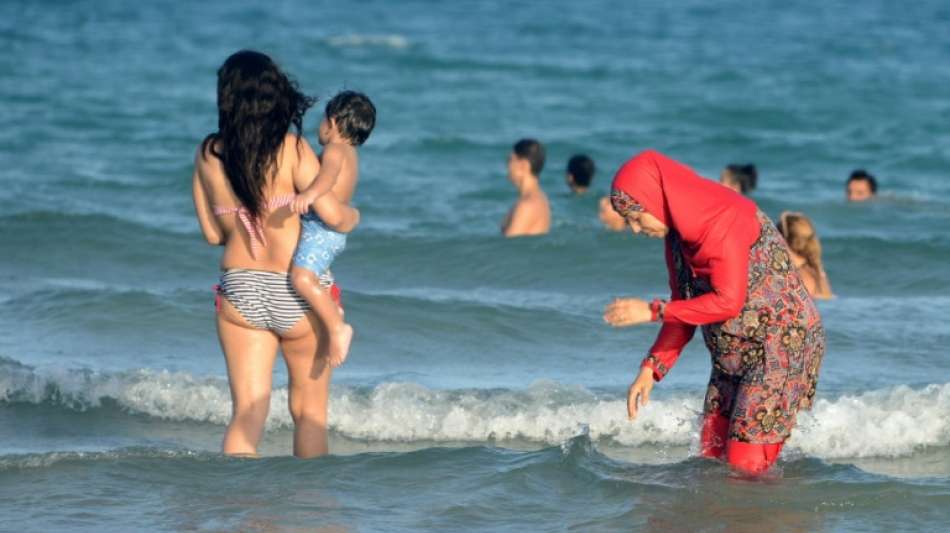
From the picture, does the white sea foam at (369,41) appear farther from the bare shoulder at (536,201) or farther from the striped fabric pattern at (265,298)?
the striped fabric pattern at (265,298)

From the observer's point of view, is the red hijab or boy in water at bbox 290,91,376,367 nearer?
the red hijab

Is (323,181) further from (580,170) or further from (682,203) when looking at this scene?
(580,170)

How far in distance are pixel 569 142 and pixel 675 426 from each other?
13069mm

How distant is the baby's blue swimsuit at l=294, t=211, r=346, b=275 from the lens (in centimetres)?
514

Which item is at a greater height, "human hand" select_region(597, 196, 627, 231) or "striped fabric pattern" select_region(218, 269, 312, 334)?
"human hand" select_region(597, 196, 627, 231)

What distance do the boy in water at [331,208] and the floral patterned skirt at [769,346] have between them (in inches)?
50.8

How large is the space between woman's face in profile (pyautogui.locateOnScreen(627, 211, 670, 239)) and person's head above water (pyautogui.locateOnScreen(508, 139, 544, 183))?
7207 millimetres

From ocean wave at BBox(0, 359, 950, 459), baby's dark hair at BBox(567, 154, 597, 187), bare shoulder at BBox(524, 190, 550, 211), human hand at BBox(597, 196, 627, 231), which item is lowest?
ocean wave at BBox(0, 359, 950, 459)

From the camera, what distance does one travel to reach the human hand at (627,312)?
4793 mm

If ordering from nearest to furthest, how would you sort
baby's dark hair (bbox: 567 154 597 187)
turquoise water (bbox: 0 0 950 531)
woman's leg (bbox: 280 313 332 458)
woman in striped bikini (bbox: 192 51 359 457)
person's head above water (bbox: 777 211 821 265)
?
1. woman in striped bikini (bbox: 192 51 359 457)
2. woman's leg (bbox: 280 313 332 458)
3. turquoise water (bbox: 0 0 950 531)
4. person's head above water (bbox: 777 211 821 265)
5. baby's dark hair (bbox: 567 154 597 187)

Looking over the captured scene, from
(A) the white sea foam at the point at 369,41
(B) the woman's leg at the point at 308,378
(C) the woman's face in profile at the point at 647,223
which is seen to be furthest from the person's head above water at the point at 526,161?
(A) the white sea foam at the point at 369,41

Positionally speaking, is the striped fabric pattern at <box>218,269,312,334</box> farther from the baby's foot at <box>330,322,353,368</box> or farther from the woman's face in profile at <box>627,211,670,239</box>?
the woman's face in profile at <box>627,211,670,239</box>

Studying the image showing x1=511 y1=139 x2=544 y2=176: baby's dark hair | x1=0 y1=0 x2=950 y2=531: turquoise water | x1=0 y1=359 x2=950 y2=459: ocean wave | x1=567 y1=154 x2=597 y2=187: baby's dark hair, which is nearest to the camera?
x1=0 y1=0 x2=950 y2=531: turquoise water

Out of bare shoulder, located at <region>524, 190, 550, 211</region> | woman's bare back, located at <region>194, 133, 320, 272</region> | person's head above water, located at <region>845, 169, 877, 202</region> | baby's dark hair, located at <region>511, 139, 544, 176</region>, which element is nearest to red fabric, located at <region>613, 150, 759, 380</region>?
woman's bare back, located at <region>194, 133, 320, 272</region>
